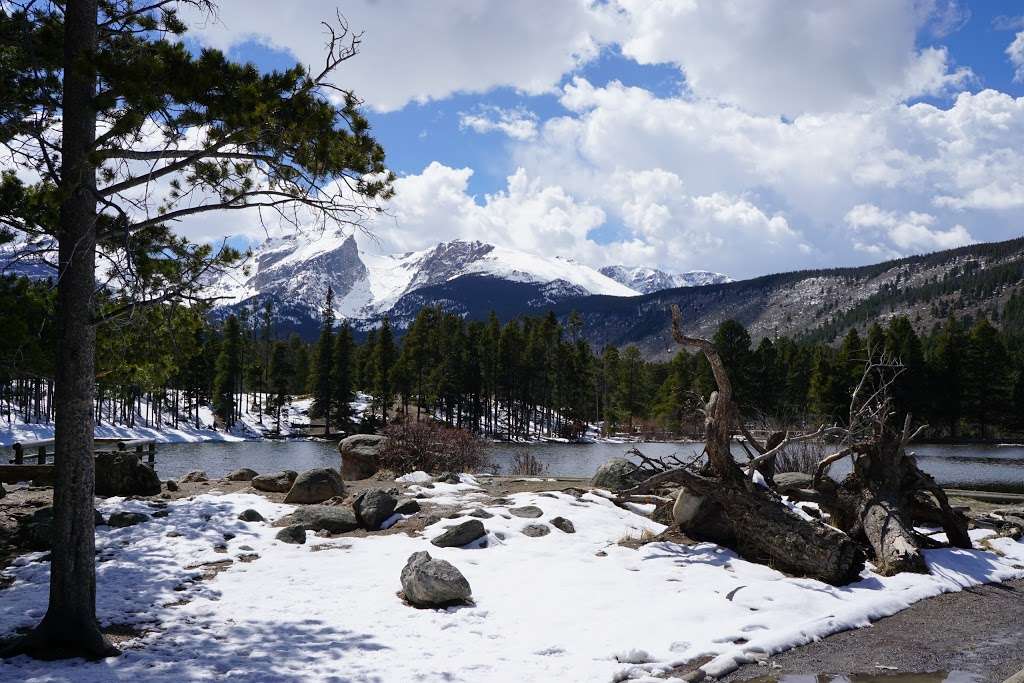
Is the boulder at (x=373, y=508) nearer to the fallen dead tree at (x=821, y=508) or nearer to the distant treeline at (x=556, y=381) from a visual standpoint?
the fallen dead tree at (x=821, y=508)

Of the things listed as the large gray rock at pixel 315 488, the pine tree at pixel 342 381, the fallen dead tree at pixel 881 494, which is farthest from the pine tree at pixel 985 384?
the large gray rock at pixel 315 488

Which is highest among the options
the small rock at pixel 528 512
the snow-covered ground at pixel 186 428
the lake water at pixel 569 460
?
the small rock at pixel 528 512

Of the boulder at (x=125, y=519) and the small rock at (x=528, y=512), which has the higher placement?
the boulder at (x=125, y=519)

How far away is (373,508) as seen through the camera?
37.7ft

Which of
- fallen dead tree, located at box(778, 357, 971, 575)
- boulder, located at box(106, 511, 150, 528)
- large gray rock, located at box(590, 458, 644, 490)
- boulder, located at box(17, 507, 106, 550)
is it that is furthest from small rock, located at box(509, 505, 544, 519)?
boulder, located at box(17, 507, 106, 550)

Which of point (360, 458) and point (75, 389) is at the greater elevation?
point (75, 389)

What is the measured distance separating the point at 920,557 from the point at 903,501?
166 cm

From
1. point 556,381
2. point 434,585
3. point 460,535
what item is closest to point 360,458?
point 460,535

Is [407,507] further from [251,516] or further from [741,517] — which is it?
[741,517]

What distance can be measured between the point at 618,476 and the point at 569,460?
26086 millimetres

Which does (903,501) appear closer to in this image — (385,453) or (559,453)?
(385,453)

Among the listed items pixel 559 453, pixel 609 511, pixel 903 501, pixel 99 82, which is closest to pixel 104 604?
pixel 99 82

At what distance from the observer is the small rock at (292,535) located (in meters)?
10.4

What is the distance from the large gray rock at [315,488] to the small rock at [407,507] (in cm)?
175
